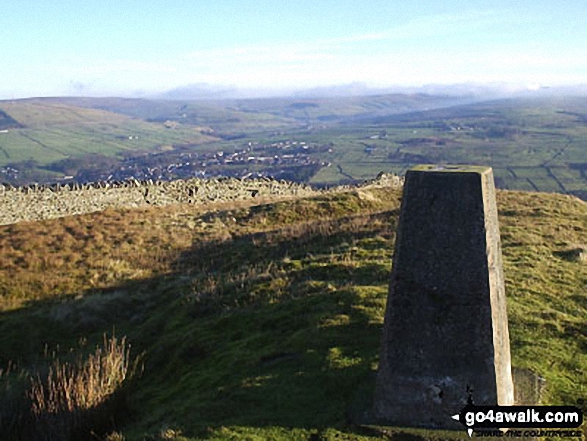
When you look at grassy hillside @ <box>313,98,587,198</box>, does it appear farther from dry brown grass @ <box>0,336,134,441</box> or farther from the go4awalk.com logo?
dry brown grass @ <box>0,336,134,441</box>

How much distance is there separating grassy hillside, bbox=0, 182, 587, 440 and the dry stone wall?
6.76 feet

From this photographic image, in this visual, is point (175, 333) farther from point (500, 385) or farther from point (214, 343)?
point (500, 385)

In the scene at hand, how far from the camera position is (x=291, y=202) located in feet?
94.9

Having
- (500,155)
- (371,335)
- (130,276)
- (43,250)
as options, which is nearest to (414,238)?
(371,335)

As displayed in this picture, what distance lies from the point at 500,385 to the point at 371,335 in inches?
123

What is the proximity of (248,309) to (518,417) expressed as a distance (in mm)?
6604

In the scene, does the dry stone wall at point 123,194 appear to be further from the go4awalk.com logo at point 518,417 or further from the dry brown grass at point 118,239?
the go4awalk.com logo at point 518,417

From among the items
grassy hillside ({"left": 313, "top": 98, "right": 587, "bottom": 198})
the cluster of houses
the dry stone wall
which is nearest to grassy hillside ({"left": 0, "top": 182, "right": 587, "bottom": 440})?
the dry stone wall

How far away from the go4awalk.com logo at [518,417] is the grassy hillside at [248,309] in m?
0.44

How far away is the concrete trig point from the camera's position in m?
6.64

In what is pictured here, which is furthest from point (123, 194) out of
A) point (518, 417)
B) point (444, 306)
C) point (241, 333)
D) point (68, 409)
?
point (518, 417)

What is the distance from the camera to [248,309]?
40.0ft

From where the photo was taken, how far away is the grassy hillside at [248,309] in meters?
7.86

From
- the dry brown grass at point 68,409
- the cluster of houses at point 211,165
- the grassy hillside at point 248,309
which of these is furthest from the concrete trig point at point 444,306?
the cluster of houses at point 211,165
